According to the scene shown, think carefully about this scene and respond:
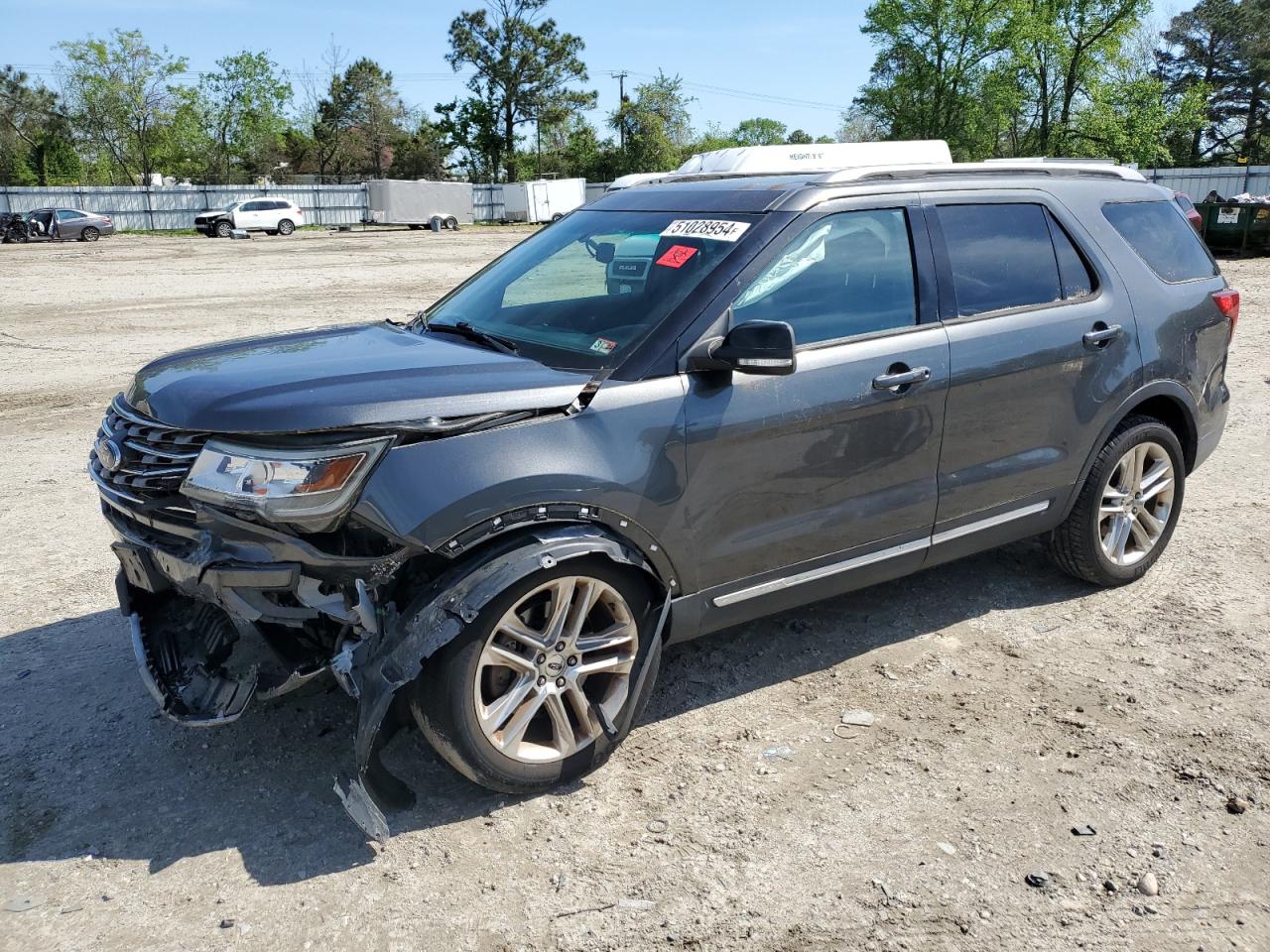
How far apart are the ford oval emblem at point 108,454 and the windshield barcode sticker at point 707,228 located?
2051 mm

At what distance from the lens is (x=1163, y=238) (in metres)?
5.04

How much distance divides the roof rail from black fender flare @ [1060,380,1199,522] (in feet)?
3.33

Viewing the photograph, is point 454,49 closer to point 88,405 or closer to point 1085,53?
point 1085,53

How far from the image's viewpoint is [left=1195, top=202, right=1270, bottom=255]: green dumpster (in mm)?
24453

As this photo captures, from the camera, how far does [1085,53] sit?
60.5m

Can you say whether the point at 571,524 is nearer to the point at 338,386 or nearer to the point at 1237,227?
the point at 338,386

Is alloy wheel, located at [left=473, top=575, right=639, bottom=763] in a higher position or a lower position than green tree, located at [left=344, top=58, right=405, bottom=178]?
lower

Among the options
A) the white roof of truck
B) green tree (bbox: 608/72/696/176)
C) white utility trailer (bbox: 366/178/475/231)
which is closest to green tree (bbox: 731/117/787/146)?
green tree (bbox: 608/72/696/176)

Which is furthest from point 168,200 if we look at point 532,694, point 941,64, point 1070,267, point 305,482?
point 532,694

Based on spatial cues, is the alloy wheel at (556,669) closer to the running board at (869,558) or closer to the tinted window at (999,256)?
the running board at (869,558)

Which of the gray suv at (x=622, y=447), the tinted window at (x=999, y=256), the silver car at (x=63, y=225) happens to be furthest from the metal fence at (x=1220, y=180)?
the gray suv at (x=622, y=447)

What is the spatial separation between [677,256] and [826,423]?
0.81 meters

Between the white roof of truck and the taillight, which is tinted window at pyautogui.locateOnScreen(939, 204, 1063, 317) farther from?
the white roof of truck

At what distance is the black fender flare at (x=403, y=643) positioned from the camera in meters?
2.99
